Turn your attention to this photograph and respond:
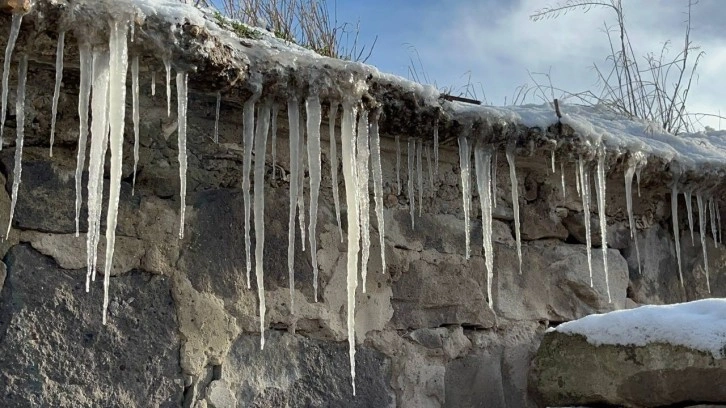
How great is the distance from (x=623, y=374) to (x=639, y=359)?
0.21 ft

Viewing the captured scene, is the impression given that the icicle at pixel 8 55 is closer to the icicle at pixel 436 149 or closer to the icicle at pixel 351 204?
the icicle at pixel 351 204

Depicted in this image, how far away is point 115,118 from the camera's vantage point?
1876 mm

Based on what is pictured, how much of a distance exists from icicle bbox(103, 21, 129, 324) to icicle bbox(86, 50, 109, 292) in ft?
0.06

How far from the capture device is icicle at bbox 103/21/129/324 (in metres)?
1.81

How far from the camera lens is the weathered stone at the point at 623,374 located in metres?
2.23

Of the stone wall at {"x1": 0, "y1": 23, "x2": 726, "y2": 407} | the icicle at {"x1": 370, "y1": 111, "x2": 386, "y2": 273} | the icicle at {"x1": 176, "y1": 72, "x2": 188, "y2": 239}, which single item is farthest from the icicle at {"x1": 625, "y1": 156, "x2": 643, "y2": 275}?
the icicle at {"x1": 176, "y1": 72, "x2": 188, "y2": 239}

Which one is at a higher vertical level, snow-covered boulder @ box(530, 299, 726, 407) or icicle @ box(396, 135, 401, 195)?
icicle @ box(396, 135, 401, 195)

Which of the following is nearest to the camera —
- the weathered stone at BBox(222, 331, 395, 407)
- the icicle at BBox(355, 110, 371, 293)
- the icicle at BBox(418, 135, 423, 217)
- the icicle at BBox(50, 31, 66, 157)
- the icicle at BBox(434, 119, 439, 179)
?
the icicle at BBox(50, 31, 66, 157)

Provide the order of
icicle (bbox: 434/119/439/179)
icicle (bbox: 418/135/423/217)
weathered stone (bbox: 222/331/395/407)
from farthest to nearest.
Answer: icicle (bbox: 418/135/423/217), icicle (bbox: 434/119/439/179), weathered stone (bbox: 222/331/395/407)

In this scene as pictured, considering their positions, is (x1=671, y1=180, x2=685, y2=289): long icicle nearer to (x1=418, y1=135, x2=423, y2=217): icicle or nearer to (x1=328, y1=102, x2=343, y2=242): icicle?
(x1=418, y1=135, x2=423, y2=217): icicle

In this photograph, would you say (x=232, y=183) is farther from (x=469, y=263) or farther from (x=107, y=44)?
(x=469, y=263)

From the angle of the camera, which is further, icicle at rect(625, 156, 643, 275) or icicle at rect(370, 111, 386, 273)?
icicle at rect(625, 156, 643, 275)

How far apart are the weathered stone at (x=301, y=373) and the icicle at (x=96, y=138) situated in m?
0.48

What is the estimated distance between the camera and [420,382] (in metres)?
2.45
